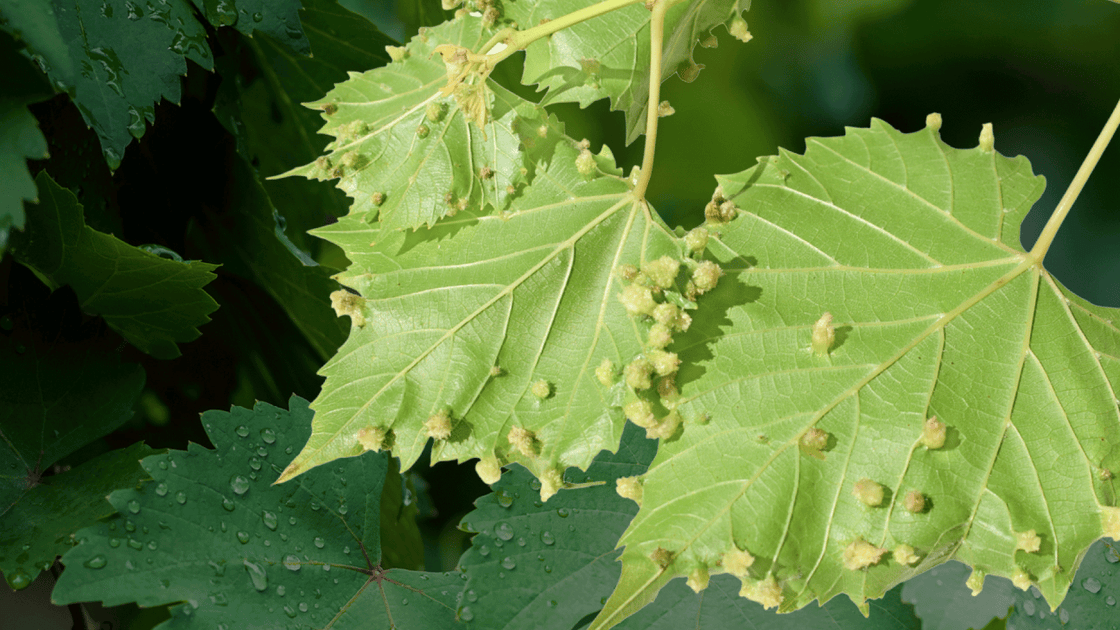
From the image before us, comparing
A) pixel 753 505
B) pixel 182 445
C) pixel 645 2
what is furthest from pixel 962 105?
pixel 182 445

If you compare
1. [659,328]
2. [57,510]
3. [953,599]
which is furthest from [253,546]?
[953,599]

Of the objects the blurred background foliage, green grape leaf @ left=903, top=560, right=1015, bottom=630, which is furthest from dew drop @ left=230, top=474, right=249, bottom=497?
green grape leaf @ left=903, top=560, right=1015, bottom=630

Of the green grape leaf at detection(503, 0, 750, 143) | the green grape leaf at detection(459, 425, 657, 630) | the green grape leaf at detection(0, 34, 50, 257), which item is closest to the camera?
the green grape leaf at detection(0, 34, 50, 257)

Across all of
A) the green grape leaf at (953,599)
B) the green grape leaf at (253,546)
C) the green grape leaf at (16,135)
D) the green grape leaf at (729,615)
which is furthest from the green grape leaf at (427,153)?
the green grape leaf at (953,599)

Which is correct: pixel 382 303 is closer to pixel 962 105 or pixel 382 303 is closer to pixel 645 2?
pixel 645 2

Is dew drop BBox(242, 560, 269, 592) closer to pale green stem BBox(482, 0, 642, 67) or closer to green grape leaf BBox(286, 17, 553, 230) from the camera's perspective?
green grape leaf BBox(286, 17, 553, 230)
